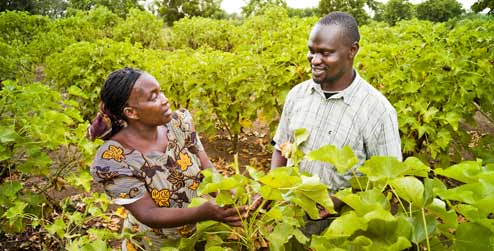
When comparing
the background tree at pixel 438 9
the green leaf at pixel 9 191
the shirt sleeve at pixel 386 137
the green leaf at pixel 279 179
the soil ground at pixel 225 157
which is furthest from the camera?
the background tree at pixel 438 9

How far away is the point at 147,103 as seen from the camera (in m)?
1.80

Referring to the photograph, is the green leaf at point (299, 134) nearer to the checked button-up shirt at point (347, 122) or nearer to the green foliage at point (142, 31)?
the checked button-up shirt at point (347, 122)

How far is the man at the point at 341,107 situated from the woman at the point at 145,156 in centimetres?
55

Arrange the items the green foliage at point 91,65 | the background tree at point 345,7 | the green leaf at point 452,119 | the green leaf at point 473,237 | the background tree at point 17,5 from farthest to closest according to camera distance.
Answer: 1. the background tree at point 345,7
2. the background tree at point 17,5
3. the green foliage at point 91,65
4. the green leaf at point 452,119
5. the green leaf at point 473,237

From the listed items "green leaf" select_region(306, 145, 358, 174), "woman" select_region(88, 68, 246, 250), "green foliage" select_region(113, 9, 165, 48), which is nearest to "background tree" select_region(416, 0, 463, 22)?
"green foliage" select_region(113, 9, 165, 48)

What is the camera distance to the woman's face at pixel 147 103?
1799 millimetres

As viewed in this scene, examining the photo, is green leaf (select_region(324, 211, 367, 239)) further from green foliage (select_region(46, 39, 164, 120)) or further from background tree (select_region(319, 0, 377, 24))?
background tree (select_region(319, 0, 377, 24))

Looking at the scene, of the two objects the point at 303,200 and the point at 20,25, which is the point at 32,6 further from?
the point at 303,200

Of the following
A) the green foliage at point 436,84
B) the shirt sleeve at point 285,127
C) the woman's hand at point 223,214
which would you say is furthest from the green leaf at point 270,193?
the green foliage at point 436,84

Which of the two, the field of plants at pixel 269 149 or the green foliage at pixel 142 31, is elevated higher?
the field of plants at pixel 269 149

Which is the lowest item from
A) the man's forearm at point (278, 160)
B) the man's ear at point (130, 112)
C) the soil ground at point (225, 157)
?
the soil ground at point (225, 157)

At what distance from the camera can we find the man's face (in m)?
1.96

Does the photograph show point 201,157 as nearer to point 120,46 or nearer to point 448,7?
point 120,46

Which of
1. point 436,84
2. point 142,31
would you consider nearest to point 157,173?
point 436,84
